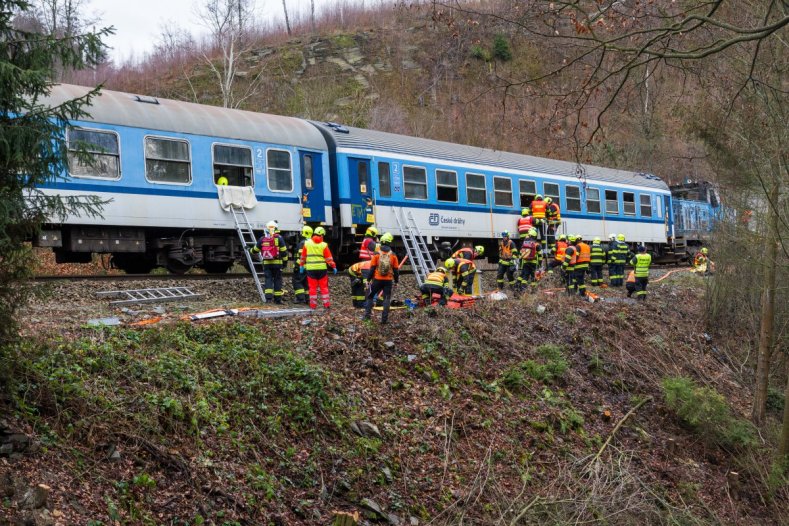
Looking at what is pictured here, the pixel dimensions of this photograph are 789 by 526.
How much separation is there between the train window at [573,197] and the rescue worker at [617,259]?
249cm

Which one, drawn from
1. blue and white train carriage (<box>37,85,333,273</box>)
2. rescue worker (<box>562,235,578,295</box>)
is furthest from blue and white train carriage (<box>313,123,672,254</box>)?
rescue worker (<box>562,235,578,295</box>)

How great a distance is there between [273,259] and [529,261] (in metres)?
6.57

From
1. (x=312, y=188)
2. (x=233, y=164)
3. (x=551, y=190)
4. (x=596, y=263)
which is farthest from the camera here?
(x=551, y=190)

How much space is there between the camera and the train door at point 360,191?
17188 mm

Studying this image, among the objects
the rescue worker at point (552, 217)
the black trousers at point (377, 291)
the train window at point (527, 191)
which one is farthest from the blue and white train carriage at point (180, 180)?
Answer: the train window at point (527, 191)

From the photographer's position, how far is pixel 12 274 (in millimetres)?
6207

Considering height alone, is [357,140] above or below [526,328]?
above

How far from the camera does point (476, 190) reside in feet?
66.7

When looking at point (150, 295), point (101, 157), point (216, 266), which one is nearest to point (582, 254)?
point (216, 266)

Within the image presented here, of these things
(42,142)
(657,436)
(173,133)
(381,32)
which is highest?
(381,32)

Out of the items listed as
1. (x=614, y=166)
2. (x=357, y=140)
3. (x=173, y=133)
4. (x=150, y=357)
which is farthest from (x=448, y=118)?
(x=150, y=357)

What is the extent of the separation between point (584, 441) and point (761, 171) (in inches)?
242

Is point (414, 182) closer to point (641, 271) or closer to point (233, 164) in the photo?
point (233, 164)

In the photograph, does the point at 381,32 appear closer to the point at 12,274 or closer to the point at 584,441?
the point at 584,441
